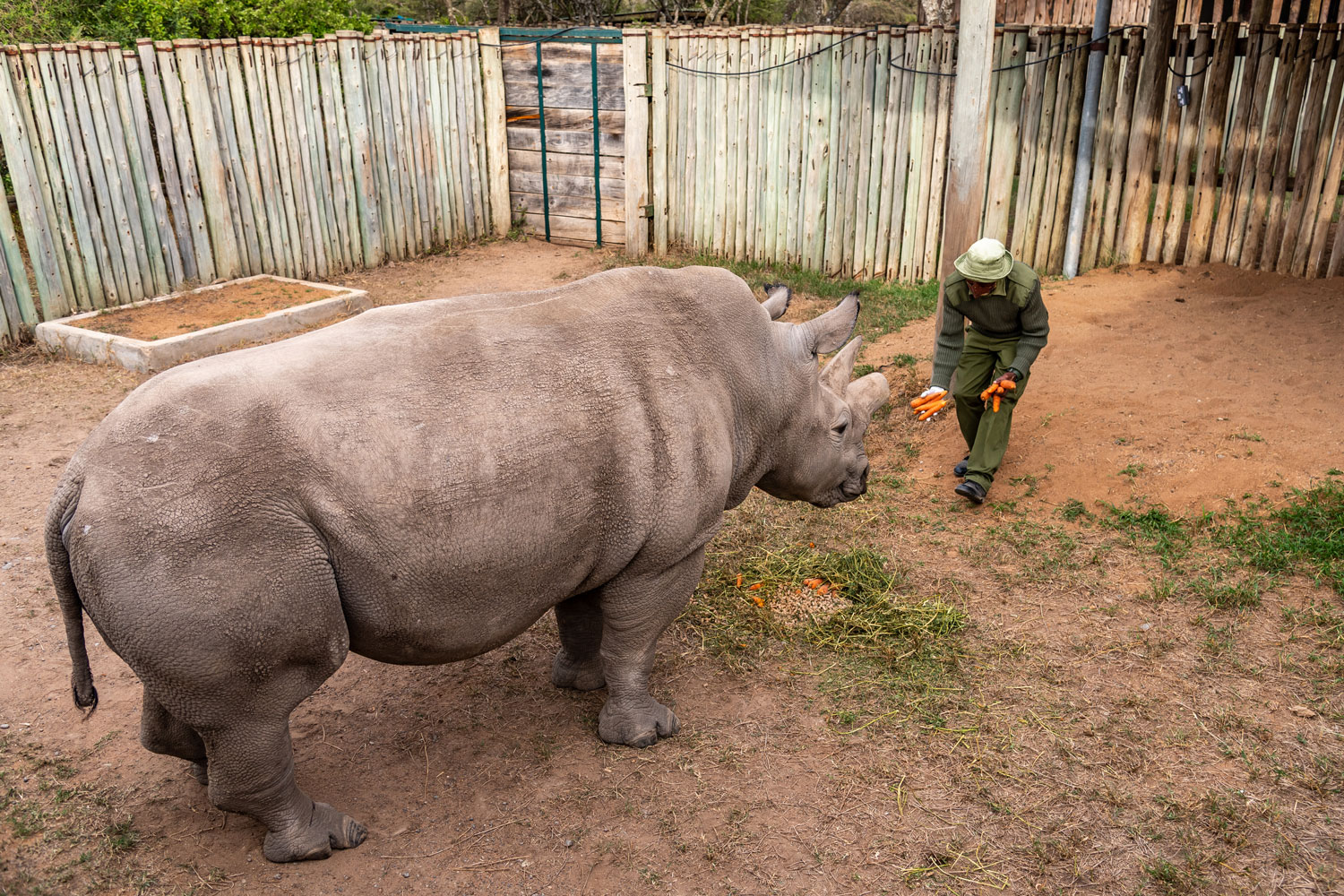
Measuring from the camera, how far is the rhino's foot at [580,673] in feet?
17.3

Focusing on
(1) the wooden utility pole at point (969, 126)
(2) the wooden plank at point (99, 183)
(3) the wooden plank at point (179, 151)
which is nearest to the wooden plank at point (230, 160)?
(3) the wooden plank at point (179, 151)

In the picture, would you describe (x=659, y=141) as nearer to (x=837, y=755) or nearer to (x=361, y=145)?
(x=361, y=145)

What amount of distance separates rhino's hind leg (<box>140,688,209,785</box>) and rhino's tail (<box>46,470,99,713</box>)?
211 millimetres

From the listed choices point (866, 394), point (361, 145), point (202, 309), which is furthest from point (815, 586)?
point (361, 145)

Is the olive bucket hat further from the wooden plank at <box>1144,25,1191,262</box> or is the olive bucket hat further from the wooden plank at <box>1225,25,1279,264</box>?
the wooden plank at <box>1225,25,1279,264</box>

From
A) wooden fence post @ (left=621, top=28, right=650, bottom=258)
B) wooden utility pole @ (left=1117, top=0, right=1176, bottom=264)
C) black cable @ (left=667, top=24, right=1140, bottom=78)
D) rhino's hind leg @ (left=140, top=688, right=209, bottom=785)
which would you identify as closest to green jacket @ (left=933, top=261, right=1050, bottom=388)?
black cable @ (left=667, top=24, right=1140, bottom=78)

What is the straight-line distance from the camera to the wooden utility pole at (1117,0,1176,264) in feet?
32.4

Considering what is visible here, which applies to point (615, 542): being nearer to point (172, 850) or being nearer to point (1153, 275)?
point (172, 850)

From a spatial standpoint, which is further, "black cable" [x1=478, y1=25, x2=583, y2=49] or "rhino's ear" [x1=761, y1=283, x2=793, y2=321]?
"black cable" [x1=478, y1=25, x2=583, y2=49]

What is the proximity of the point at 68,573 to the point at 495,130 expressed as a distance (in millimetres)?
10987

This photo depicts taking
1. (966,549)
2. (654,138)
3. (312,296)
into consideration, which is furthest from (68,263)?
(966,549)

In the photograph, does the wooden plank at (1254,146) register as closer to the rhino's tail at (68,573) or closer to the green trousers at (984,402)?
the green trousers at (984,402)

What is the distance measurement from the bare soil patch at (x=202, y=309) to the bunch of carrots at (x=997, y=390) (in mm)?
6987

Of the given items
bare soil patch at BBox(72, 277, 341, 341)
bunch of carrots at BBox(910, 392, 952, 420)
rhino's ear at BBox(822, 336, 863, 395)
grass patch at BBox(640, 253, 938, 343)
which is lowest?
grass patch at BBox(640, 253, 938, 343)
